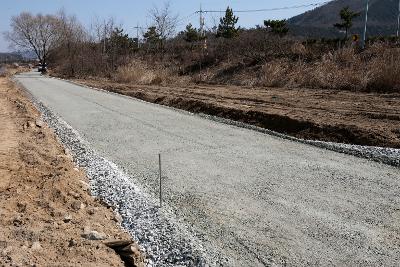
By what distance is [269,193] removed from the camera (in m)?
6.68

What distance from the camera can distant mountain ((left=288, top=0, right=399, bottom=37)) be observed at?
83.5 metres

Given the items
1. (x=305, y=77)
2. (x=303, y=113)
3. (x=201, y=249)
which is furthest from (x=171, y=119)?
(x=305, y=77)

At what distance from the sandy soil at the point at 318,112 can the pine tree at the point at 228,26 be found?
32.5 m

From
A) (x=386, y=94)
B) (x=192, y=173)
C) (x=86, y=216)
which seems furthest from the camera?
(x=386, y=94)

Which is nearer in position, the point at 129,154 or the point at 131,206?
the point at 131,206

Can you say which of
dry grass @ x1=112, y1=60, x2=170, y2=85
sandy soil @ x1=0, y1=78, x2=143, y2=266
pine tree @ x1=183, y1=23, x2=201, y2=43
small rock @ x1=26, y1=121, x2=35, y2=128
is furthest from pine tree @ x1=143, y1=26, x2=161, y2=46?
sandy soil @ x1=0, y1=78, x2=143, y2=266

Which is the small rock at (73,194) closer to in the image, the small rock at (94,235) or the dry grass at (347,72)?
the small rock at (94,235)

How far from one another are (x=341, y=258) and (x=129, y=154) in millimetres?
5785

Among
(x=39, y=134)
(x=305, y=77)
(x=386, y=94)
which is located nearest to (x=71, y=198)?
(x=39, y=134)

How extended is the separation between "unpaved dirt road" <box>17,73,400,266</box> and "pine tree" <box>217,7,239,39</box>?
41.1 meters

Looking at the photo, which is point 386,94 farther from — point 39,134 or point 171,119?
point 39,134

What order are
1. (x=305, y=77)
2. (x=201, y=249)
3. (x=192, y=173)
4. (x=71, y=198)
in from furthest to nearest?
(x=305, y=77) → (x=192, y=173) → (x=71, y=198) → (x=201, y=249)

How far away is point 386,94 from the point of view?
58.5 ft

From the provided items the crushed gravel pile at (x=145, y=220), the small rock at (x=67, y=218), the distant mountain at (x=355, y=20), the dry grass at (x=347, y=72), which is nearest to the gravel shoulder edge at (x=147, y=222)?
the crushed gravel pile at (x=145, y=220)
